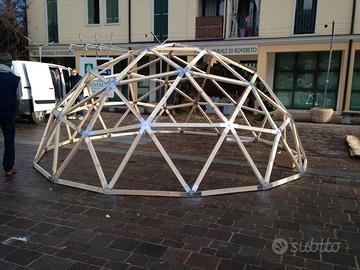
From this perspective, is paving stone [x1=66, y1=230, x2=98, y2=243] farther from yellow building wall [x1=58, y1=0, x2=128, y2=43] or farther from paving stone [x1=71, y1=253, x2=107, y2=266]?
yellow building wall [x1=58, y1=0, x2=128, y2=43]

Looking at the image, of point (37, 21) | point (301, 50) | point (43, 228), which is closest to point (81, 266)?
point (43, 228)

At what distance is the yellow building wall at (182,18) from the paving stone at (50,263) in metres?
17.4

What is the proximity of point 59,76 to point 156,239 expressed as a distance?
10.8m

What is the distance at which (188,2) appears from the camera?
62.8 feet

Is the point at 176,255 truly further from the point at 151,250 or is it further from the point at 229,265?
the point at 229,265

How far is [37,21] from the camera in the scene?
22906 millimetres

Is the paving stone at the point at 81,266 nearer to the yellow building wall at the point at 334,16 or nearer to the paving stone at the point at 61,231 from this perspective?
the paving stone at the point at 61,231

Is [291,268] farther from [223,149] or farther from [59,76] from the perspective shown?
[59,76]

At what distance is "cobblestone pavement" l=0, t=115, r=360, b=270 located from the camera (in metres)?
3.25

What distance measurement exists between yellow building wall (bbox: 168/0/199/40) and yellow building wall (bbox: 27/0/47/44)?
8.77 meters

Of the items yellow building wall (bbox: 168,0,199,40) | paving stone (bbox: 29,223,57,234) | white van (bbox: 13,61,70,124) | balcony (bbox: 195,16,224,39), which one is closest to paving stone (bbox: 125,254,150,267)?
paving stone (bbox: 29,223,57,234)

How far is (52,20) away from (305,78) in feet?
51.5

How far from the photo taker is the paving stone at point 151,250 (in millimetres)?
3350

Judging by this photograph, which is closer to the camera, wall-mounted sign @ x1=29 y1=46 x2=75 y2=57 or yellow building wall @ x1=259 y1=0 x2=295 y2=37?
yellow building wall @ x1=259 y1=0 x2=295 y2=37
